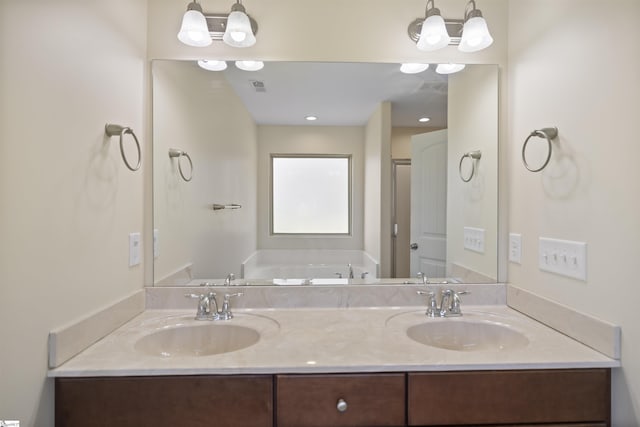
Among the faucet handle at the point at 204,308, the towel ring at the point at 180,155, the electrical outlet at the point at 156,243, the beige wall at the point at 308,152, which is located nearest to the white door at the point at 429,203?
the beige wall at the point at 308,152

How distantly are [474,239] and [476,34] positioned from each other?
2.98 feet

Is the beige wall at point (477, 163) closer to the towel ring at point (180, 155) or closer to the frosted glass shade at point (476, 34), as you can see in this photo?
the frosted glass shade at point (476, 34)

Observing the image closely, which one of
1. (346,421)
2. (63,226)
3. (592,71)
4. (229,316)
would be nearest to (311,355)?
(346,421)

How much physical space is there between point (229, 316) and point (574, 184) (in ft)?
4.50

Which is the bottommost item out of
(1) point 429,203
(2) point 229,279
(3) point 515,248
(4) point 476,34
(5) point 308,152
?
(2) point 229,279

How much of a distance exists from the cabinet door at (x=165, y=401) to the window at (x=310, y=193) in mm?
858

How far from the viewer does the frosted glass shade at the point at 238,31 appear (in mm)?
1452

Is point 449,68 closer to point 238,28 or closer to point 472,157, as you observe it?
point 472,157

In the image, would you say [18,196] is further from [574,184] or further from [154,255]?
[574,184]

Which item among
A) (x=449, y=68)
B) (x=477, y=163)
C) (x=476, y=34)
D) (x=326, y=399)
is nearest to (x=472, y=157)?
(x=477, y=163)

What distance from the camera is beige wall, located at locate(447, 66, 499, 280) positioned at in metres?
1.65

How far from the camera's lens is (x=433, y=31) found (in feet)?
4.84

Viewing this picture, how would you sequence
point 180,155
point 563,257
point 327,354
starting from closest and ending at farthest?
point 327,354, point 563,257, point 180,155

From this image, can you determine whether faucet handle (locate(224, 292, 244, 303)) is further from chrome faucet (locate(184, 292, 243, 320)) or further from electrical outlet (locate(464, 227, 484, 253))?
electrical outlet (locate(464, 227, 484, 253))
